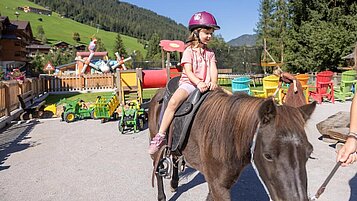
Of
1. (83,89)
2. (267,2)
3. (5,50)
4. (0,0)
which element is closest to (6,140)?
(83,89)

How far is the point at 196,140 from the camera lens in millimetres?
3002

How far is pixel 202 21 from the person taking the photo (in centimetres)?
334

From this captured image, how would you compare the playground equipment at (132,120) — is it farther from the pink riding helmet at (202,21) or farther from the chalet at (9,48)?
the chalet at (9,48)

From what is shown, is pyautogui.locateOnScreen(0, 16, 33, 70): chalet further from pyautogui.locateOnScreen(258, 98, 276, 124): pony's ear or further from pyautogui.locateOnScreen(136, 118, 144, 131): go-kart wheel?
pyautogui.locateOnScreen(258, 98, 276, 124): pony's ear

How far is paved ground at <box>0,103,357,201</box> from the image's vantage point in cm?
451

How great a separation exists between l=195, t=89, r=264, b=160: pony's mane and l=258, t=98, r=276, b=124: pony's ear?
11 centimetres

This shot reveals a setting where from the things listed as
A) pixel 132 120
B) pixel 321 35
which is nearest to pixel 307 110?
pixel 132 120

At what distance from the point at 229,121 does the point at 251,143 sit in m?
0.38

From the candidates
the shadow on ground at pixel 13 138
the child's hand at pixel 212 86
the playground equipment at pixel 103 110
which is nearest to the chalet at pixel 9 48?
the shadow on ground at pixel 13 138

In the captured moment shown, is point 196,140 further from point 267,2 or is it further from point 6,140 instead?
point 267,2

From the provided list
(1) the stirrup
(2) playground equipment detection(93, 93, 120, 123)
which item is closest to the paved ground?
(1) the stirrup

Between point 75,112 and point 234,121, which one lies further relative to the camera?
point 75,112

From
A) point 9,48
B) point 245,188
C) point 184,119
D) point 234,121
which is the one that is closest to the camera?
point 234,121

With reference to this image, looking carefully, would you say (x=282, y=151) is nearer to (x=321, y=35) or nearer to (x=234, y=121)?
(x=234, y=121)
